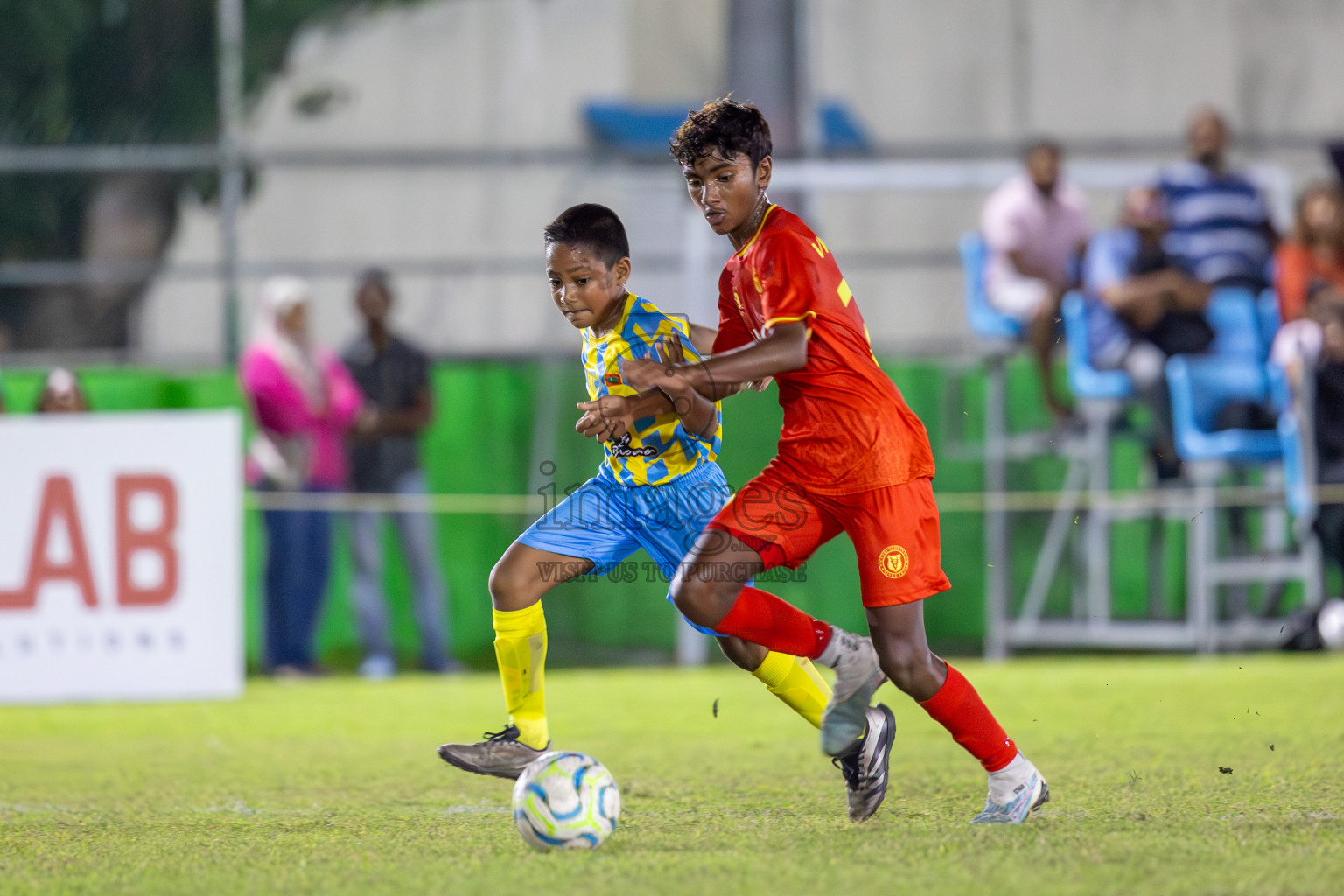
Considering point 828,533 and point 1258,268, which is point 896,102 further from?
point 828,533

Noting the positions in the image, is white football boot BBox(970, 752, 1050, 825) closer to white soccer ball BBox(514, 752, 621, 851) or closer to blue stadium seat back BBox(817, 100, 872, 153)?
white soccer ball BBox(514, 752, 621, 851)

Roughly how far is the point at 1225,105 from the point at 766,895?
10.9m

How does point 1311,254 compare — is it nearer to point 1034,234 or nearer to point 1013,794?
point 1034,234

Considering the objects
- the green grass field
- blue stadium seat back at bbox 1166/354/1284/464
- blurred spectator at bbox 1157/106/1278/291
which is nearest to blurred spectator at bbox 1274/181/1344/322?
blurred spectator at bbox 1157/106/1278/291

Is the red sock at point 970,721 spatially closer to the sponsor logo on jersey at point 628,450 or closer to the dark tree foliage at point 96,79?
the sponsor logo on jersey at point 628,450

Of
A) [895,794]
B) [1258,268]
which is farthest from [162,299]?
[895,794]

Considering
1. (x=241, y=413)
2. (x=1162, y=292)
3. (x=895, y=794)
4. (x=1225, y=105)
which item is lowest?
(x=895, y=794)

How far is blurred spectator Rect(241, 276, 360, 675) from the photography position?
9.00m

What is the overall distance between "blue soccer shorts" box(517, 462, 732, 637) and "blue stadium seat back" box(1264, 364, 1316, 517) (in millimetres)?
5144

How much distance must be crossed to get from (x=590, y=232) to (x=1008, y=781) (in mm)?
1875

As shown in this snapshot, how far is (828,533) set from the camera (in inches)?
175

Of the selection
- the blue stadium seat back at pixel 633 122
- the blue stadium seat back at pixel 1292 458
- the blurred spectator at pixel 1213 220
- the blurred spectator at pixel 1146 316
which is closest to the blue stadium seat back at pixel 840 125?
the blue stadium seat back at pixel 633 122

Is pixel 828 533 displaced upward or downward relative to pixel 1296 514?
upward

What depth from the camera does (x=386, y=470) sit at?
932cm
